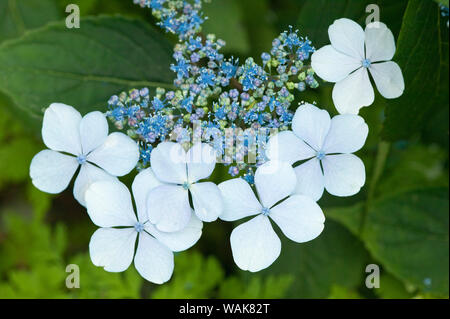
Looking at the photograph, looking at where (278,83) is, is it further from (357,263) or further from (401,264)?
(357,263)

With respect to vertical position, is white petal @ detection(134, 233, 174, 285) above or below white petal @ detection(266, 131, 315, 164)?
below

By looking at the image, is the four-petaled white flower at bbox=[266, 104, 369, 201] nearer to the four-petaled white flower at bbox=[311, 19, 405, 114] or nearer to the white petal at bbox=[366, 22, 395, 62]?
the four-petaled white flower at bbox=[311, 19, 405, 114]

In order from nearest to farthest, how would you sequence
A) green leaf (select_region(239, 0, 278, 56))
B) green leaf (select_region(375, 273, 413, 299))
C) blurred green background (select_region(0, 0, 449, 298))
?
blurred green background (select_region(0, 0, 449, 298))
green leaf (select_region(375, 273, 413, 299))
green leaf (select_region(239, 0, 278, 56))

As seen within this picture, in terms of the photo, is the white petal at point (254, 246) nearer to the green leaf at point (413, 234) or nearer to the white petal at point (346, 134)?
the white petal at point (346, 134)

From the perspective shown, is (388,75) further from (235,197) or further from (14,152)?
(14,152)

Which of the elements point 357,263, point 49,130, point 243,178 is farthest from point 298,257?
point 49,130

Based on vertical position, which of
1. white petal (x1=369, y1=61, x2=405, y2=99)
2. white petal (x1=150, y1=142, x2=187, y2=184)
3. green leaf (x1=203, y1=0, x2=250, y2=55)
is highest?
green leaf (x1=203, y1=0, x2=250, y2=55)

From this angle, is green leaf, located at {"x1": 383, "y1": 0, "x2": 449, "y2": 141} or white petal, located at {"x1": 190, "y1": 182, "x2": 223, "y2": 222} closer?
white petal, located at {"x1": 190, "y1": 182, "x2": 223, "y2": 222}

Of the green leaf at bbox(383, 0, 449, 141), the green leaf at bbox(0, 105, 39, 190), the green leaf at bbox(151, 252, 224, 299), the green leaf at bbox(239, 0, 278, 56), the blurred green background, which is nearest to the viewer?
the green leaf at bbox(383, 0, 449, 141)

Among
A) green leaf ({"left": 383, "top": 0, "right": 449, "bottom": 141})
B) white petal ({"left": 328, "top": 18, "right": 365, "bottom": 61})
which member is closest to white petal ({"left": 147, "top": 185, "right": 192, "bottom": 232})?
white petal ({"left": 328, "top": 18, "right": 365, "bottom": 61})
